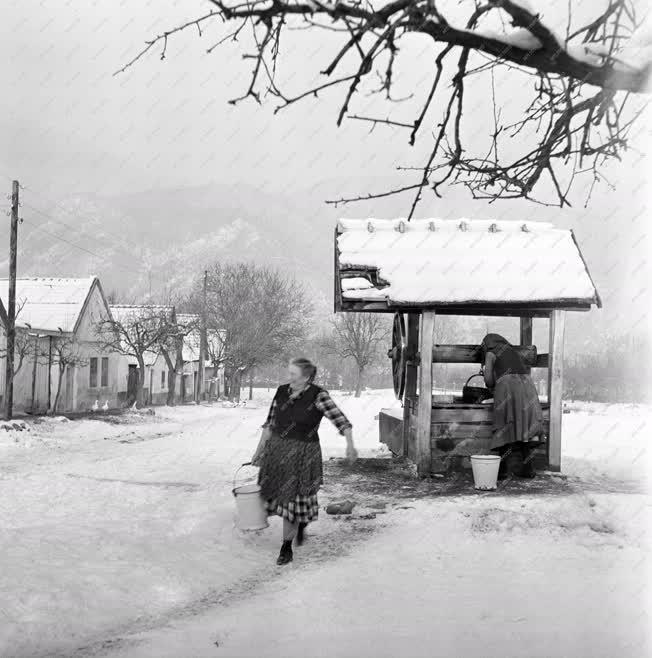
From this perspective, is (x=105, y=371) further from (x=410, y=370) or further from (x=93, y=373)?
(x=410, y=370)

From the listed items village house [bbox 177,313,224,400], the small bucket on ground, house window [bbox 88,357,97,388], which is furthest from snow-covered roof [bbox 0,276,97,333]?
the small bucket on ground

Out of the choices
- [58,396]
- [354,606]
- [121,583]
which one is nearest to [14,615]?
[121,583]

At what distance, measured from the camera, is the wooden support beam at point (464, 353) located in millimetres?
10188

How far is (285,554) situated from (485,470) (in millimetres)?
3373

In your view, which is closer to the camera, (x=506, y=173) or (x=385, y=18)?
(x=385, y=18)

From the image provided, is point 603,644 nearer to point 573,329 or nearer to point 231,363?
point 231,363

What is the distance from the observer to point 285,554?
6.11m

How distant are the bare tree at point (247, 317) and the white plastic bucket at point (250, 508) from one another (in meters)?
37.4

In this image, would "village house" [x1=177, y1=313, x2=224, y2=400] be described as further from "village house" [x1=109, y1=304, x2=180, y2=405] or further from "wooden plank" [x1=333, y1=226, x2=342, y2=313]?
"wooden plank" [x1=333, y1=226, x2=342, y2=313]

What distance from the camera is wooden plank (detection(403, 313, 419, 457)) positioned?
1132 cm

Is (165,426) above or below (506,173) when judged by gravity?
below

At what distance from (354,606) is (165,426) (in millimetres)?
20253

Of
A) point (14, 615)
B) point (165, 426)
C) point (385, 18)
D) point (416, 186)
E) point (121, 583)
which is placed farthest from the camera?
point (165, 426)

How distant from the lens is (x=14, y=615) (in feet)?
15.3
